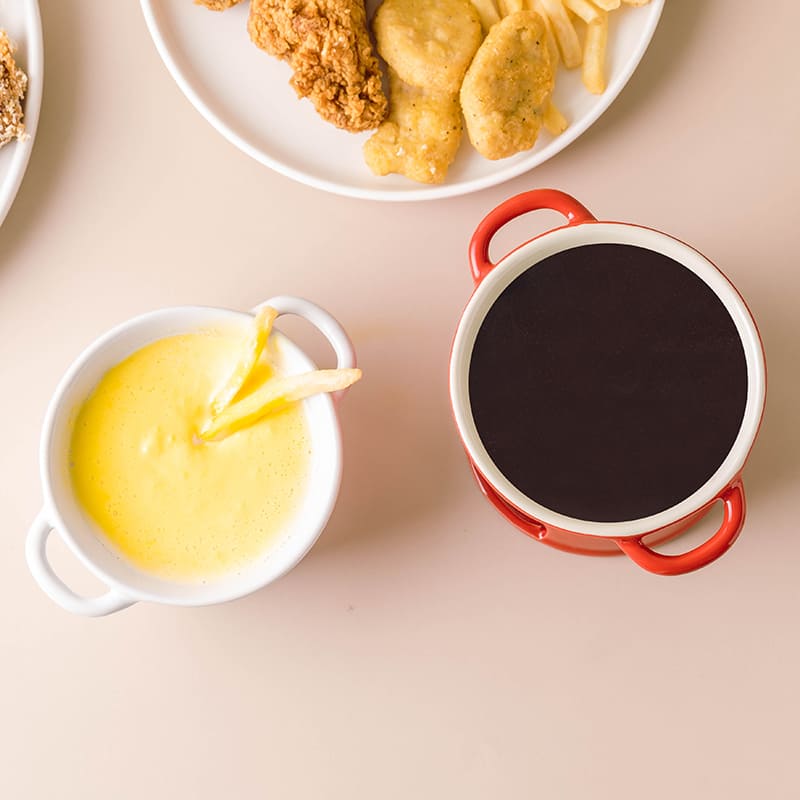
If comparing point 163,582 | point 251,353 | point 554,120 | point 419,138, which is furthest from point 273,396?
point 554,120

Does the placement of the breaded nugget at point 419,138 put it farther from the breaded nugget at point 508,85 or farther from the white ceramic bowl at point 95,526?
the white ceramic bowl at point 95,526

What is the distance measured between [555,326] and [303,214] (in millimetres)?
381

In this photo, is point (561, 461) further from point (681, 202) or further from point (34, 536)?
Answer: point (34, 536)

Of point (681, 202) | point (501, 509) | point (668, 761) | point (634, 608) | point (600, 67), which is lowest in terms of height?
point (668, 761)

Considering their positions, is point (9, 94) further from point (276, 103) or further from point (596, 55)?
point (596, 55)

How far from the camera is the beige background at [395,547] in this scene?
1113mm

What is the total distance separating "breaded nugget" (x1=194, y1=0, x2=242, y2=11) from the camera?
1.07 metres

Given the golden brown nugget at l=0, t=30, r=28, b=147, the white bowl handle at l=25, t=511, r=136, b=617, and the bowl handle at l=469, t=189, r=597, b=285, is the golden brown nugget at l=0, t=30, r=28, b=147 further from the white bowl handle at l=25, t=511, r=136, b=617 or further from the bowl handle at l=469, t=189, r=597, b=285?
the bowl handle at l=469, t=189, r=597, b=285

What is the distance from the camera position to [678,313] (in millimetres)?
887

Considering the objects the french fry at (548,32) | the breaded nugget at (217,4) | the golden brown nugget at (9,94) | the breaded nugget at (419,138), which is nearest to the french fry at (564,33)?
the french fry at (548,32)

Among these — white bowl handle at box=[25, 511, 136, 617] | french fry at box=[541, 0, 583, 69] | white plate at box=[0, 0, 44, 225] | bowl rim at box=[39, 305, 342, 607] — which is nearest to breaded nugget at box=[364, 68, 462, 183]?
french fry at box=[541, 0, 583, 69]

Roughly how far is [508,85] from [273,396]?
416 mm

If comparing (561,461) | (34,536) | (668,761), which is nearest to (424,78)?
(561,461)

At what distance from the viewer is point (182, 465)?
3.25ft
